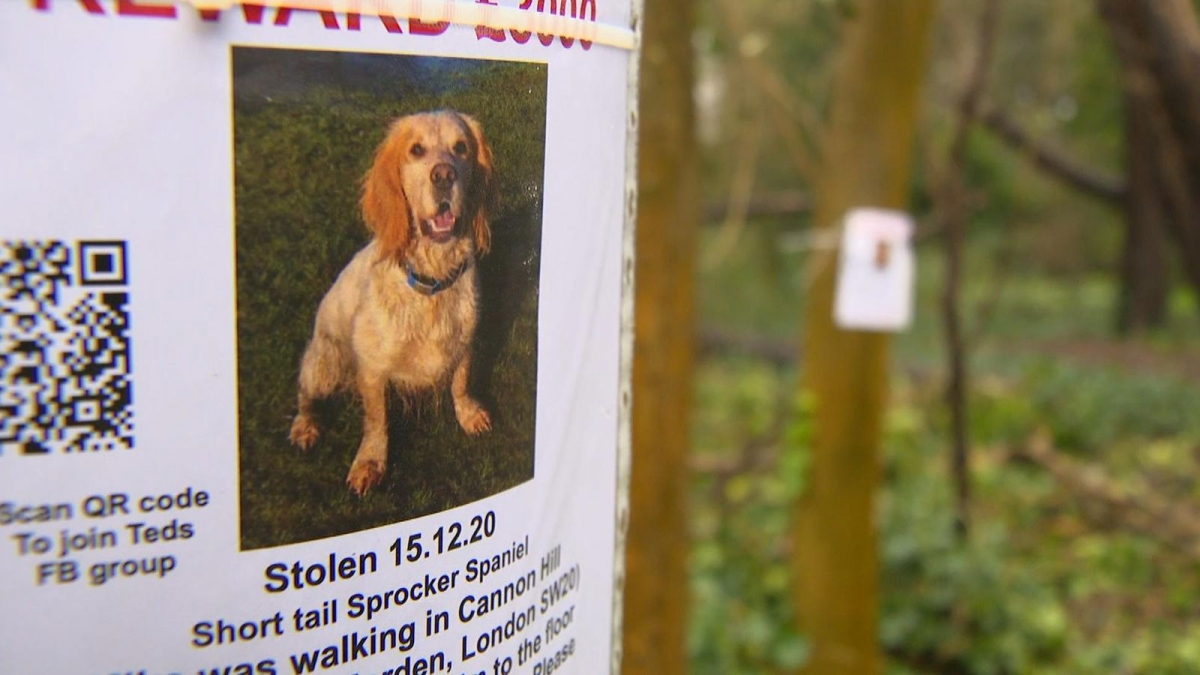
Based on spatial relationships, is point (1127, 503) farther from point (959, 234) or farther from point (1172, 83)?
point (1172, 83)

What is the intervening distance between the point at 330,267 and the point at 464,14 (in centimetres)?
25

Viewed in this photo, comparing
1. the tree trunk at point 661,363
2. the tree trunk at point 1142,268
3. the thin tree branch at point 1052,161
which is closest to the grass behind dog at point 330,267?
the tree trunk at point 661,363

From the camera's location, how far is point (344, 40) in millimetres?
907

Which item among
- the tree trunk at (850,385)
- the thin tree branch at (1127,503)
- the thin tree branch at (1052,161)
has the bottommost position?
the thin tree branch at (1127,503)

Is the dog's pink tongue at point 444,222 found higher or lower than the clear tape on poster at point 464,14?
lower

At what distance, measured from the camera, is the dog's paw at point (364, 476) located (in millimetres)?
961

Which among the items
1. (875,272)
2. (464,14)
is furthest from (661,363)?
(875,272)

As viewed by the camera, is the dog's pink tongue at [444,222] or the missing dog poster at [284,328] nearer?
the missing dog poster at [284,328]

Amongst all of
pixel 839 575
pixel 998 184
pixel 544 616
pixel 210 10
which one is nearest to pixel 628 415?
pixel 544 616

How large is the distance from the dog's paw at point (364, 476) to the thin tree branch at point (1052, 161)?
6.42 metres

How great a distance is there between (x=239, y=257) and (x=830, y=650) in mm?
4046

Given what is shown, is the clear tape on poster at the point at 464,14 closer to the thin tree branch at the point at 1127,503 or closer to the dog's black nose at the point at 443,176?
the dog's black nose at the point at 443,176

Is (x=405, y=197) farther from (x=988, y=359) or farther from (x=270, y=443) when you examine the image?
(x=988, y=359)

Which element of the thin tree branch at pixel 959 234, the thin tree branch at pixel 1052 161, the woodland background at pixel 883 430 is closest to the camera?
the woodland background at pixel 883 430
